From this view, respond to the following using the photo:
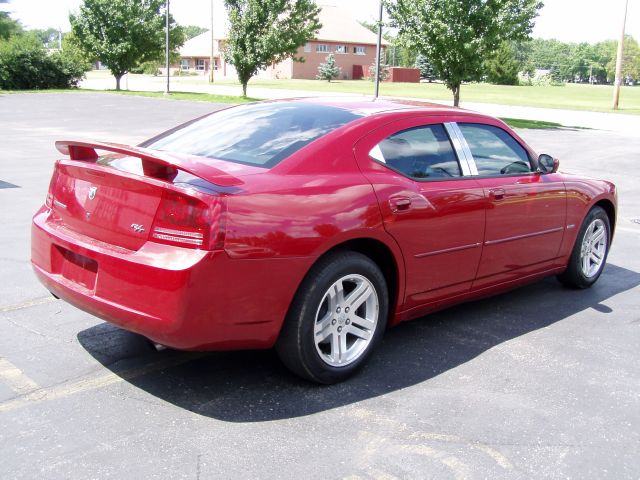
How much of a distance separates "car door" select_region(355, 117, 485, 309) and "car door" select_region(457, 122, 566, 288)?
0.14m

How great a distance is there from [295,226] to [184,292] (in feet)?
2.18

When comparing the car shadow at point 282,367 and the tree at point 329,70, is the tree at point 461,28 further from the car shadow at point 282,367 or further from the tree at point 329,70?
the tree at point 329,70

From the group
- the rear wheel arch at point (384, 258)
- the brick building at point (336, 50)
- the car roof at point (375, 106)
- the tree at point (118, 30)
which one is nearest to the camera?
the rear wheel arch at point (384, 258)

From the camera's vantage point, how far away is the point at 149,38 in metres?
46.3

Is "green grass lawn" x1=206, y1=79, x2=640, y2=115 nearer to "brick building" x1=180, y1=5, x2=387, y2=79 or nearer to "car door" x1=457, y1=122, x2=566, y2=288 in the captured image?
"brick building" x1=180, y1=5, x2=387, y2=79

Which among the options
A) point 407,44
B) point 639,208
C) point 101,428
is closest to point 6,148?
point 639,208

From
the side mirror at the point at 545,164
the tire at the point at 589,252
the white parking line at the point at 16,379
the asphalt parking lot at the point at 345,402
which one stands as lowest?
the asphalt parking lot at the point at 345,402

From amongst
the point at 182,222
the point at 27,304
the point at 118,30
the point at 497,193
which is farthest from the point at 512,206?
the point at 118,30

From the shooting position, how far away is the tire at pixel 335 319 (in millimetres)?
3811

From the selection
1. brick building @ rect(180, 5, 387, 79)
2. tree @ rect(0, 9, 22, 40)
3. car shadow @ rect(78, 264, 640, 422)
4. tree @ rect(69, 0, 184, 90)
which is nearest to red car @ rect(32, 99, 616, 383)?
car shadow @ rect(78, 264, 640, 422)

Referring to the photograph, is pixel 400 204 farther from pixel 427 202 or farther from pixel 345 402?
pixel 345 402

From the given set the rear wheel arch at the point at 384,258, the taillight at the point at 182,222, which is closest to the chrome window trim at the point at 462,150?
the rear wheel arch at the point at 384,258

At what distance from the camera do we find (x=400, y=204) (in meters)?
4.25

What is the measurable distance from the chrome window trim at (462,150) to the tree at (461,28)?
66.2ft
